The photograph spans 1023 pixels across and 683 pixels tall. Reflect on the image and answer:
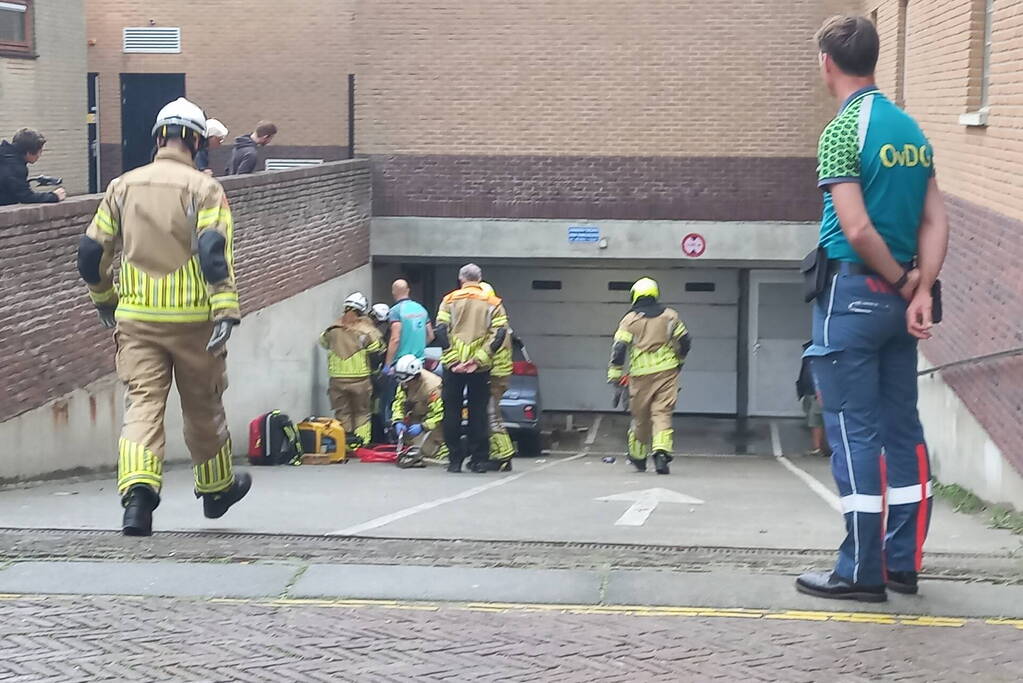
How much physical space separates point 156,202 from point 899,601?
367 cm

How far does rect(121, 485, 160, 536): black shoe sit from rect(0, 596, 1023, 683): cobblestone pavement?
1205mm

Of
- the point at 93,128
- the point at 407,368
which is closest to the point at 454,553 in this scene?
the point at 407,368

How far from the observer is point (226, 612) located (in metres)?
5.25

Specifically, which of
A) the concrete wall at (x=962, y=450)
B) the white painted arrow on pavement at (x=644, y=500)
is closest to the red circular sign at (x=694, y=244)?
the concrete wall at (x=962, y=450)

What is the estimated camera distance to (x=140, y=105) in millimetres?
24000

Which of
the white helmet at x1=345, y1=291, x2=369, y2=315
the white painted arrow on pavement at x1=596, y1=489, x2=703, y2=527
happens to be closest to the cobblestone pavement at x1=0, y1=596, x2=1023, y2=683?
the white painted arrow on pavement at x1=596, y1=489, x2=703, y2=527

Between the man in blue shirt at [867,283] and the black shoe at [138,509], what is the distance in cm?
299

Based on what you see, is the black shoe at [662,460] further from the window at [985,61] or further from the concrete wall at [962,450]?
the window at [985,61]

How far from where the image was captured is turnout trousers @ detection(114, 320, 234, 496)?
21.7ft

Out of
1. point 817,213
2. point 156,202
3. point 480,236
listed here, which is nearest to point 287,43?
point 480,236

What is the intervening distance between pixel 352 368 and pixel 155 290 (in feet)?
35.6

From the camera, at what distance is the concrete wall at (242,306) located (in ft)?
35.2

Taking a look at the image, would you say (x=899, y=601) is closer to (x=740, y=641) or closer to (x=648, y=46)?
(x=740, y=641)

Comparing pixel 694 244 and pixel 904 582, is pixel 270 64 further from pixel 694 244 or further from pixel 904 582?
pixel 904 582
